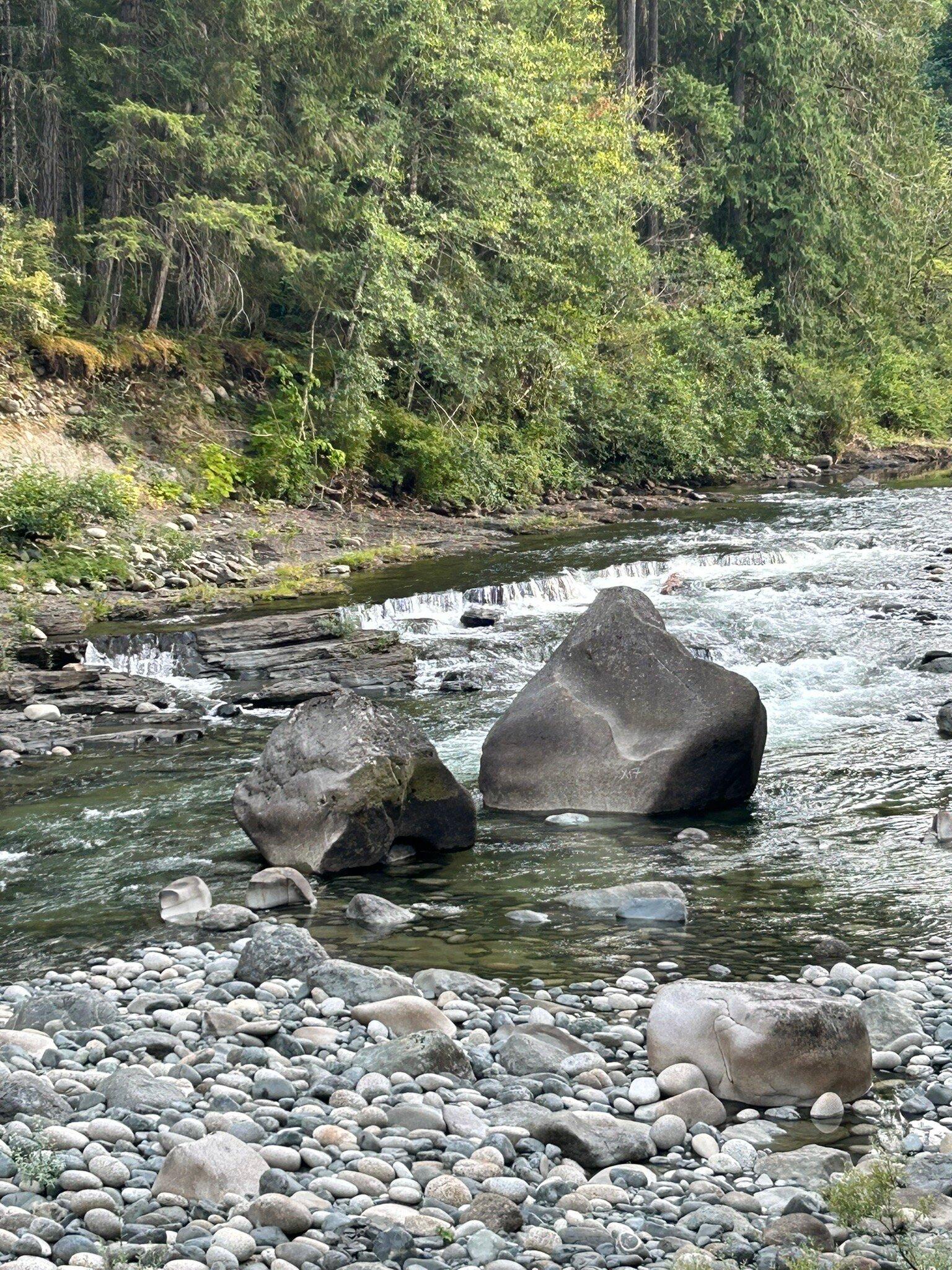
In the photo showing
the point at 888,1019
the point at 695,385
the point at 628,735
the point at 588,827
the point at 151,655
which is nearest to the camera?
the point at 888,1019

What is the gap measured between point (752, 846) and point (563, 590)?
8.45 metres

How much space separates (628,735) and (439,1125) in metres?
4.46

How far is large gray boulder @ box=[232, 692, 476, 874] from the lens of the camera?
7336 mm

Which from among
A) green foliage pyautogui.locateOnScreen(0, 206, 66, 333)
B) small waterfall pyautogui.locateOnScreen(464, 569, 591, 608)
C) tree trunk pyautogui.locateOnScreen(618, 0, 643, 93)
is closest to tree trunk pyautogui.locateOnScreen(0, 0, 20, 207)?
green foliage pyautogui.locateOnScreen(0, 206, 66, 333)

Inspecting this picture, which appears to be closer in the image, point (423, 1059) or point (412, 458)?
point (423, 1059)

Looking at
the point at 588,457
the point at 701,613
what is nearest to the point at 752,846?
the point at 701,613

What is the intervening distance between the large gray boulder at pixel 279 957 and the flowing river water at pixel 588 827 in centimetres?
36

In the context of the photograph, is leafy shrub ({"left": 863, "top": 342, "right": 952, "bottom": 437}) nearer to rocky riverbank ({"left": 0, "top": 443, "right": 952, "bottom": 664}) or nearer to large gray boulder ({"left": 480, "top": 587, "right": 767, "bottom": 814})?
rocky riverbank ({"left": 0, "top": 443, "right": 952, "bottom": 664})

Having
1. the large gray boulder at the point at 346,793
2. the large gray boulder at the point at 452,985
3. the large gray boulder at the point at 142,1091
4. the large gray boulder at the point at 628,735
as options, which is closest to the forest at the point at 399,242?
the large gray boulder at the point at 628,735

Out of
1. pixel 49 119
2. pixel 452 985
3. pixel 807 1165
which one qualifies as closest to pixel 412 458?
pixel 49 119

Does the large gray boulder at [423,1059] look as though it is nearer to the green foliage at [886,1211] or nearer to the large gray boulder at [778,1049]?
the large gray boulder at [778,1049]

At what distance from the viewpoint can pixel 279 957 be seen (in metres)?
5.69

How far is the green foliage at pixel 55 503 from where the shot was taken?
15.5 metres

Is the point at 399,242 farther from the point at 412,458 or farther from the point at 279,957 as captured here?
the point at 279,957
